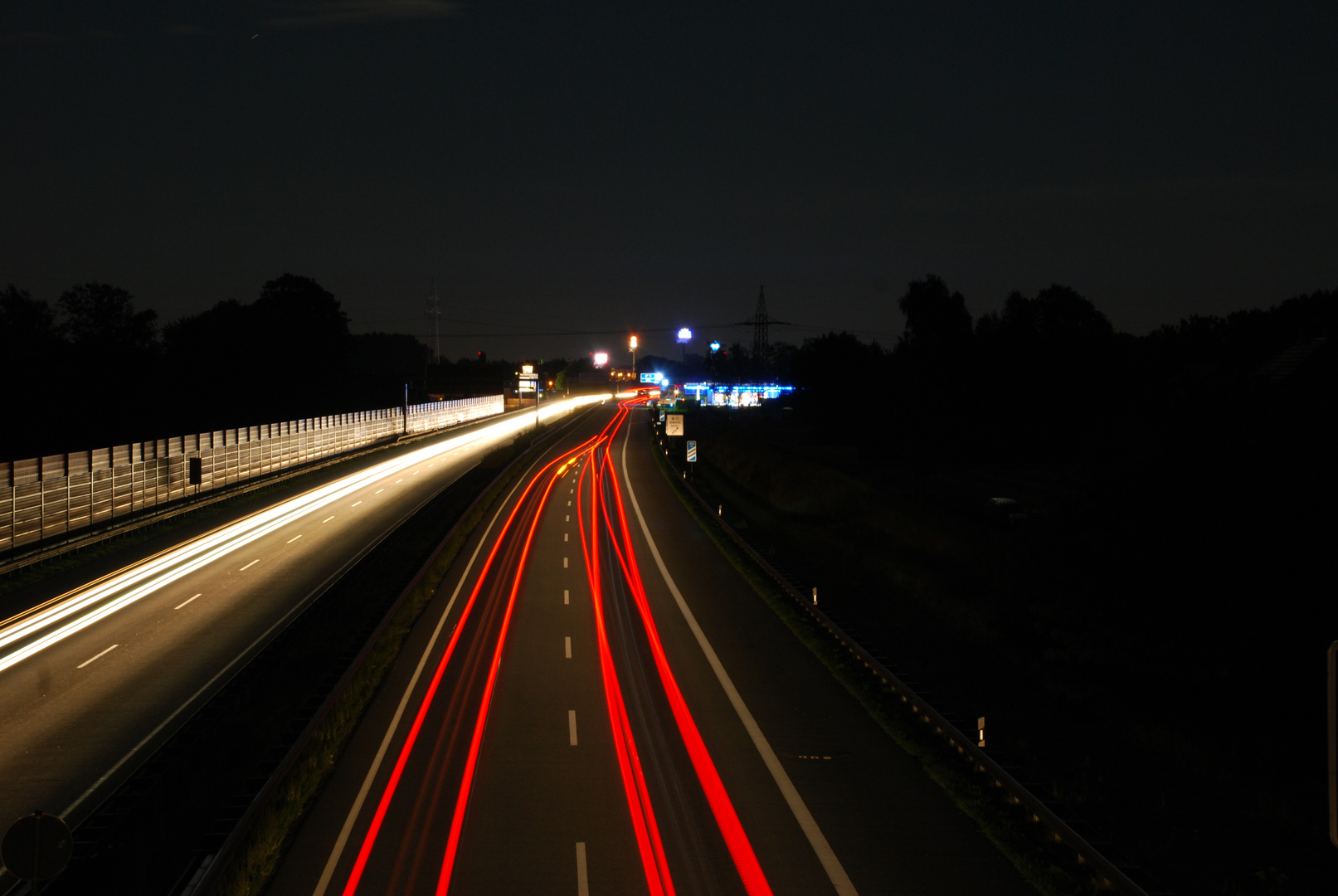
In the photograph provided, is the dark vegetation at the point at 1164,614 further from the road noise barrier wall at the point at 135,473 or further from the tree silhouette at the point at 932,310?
the tree silhouette at the point at 932,310

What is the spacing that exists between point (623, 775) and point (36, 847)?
7.80 m

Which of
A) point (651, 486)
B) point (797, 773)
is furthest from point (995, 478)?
point (797, 773)

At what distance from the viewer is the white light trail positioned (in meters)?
18.6

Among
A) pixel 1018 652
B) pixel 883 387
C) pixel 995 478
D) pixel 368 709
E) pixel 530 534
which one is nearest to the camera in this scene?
pixel 368 709

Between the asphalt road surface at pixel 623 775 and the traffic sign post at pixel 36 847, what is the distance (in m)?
4.05

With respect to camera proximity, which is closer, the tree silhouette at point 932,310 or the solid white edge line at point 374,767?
the solid white edge line at point 374,767

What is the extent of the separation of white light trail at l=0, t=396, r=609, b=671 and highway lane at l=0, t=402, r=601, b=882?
6 cm

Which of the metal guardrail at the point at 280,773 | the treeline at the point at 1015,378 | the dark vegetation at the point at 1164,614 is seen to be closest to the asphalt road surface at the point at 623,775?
the metal guardrail at the point at 280,773

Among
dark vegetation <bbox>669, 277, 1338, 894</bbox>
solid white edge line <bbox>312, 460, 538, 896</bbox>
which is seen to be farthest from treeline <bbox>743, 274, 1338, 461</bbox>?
solid white edge line <bbox>312, 460, 538, 896</bbox>

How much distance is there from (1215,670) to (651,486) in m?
33.3

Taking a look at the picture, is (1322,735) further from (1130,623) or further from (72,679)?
(72,679)

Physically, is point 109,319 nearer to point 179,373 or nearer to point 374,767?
point 179,373

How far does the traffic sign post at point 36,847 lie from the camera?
5.67 metres

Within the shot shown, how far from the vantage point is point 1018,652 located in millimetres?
20250
